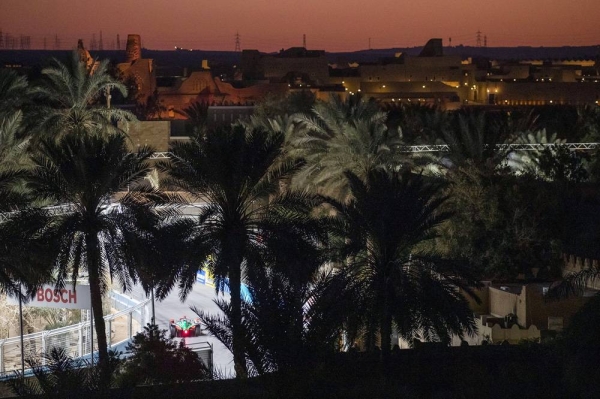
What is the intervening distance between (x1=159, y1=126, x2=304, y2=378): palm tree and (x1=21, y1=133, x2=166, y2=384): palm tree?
30.9 inches

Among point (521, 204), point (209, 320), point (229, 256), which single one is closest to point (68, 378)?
point (209, 320)

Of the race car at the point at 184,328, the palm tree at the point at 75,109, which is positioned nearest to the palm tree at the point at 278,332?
the race car at the point at 184,328

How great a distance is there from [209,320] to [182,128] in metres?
37.0

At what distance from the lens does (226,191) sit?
49.2 ft

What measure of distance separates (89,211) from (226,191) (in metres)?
2.14

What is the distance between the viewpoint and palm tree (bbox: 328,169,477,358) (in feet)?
46.2

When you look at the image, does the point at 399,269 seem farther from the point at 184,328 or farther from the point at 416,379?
the point at 184,328

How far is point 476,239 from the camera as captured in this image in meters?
23.9

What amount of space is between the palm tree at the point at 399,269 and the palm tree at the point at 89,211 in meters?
3.31

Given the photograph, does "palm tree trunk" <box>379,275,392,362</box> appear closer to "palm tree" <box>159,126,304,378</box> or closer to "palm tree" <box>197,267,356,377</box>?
"palm tree" <box>197,267,356,377</box>

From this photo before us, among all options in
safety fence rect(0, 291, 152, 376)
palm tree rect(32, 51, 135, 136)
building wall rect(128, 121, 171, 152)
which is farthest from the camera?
building wall rect(128, 121, 171, 152)

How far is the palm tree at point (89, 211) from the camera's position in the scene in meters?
14.7

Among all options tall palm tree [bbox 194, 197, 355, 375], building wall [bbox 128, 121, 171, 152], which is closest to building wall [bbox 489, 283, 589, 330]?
tall palm tree [bbox 194, 197, 355, 375]

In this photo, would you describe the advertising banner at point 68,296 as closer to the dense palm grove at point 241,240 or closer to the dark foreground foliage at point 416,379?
the dense palm grove at point 241,240
